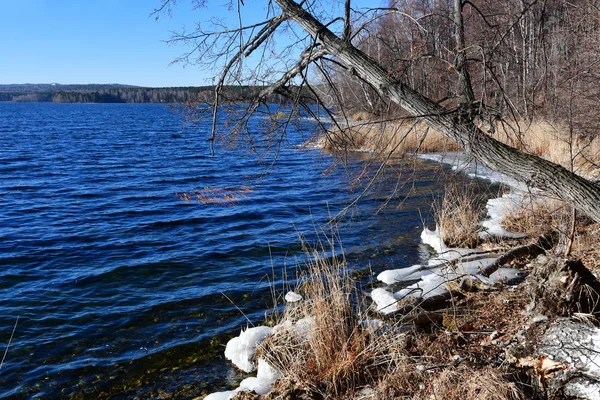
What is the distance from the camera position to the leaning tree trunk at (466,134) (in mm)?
4449

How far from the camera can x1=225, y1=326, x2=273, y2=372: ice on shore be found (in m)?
5.60

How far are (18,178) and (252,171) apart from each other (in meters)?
9.67

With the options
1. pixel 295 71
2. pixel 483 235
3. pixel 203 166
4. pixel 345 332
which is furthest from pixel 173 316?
pixel 203 166

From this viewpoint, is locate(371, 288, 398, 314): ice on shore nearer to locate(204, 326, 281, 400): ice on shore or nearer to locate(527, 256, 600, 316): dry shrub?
locate(204, 326, 281, 400): ice on shore

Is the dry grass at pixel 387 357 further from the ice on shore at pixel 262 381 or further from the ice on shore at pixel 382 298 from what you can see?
the ice on shore at pixel 382 298

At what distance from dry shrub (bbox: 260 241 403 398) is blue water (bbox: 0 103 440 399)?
1.00m

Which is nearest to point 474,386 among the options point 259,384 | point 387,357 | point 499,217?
point 387,357

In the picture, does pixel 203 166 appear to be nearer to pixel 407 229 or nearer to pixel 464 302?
pixel 407 229

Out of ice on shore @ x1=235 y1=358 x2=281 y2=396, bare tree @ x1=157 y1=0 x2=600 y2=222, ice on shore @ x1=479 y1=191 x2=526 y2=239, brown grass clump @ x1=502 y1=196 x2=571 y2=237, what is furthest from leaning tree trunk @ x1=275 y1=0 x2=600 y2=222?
ice on shore @ x1=479 y1=191 x2=526 y2=239

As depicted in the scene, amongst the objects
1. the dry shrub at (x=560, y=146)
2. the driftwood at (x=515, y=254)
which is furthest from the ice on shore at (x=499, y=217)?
the dry shrub at (x=560, y=146)

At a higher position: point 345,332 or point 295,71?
point 295,71

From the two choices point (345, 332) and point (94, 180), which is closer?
point (345, 332)

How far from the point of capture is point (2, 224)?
508 inches

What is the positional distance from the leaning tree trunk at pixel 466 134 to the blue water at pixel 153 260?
78 cm
